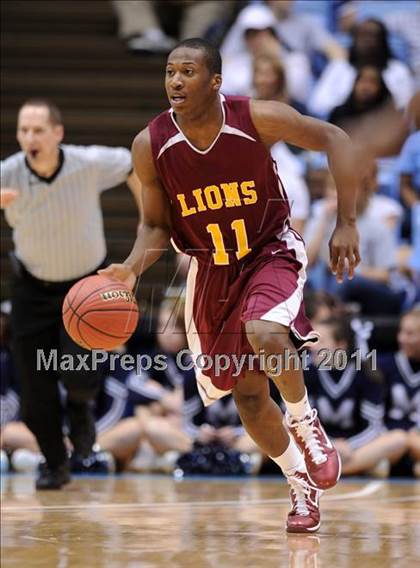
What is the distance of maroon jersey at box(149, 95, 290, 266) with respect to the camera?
485 centimetres

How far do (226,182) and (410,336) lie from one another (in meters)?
3.63

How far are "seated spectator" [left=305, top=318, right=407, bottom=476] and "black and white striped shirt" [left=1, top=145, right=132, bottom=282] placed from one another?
6.91 ft

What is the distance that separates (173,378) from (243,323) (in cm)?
396

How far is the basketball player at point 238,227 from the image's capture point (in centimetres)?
470

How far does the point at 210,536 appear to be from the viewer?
15.3ft

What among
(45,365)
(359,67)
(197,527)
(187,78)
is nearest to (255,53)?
(359,67)

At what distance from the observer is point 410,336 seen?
8.13 meters

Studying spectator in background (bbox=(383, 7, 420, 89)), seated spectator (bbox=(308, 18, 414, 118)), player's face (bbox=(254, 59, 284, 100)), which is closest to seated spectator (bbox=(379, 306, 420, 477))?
player's face (bbox=(254, 59, 284, 100))

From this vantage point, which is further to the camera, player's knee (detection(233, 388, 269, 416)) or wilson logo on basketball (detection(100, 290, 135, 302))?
player's knee (detection(233, 388, 269, 416))

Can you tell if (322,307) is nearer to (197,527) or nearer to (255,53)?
(255,53)

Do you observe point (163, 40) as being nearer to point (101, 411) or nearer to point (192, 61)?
point (101, 411)

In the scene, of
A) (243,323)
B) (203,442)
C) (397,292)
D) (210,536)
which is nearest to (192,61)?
(243,323)

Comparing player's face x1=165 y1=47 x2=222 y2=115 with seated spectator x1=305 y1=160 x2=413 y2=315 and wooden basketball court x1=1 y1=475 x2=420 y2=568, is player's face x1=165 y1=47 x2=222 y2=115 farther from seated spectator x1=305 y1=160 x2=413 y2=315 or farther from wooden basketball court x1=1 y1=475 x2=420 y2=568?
seated spectator x1=305 y1=160 x2=413 y2=315

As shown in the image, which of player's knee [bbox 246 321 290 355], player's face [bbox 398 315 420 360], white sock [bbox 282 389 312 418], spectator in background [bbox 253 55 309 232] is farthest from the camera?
spectator in background [bbox 253 55 309 232]
